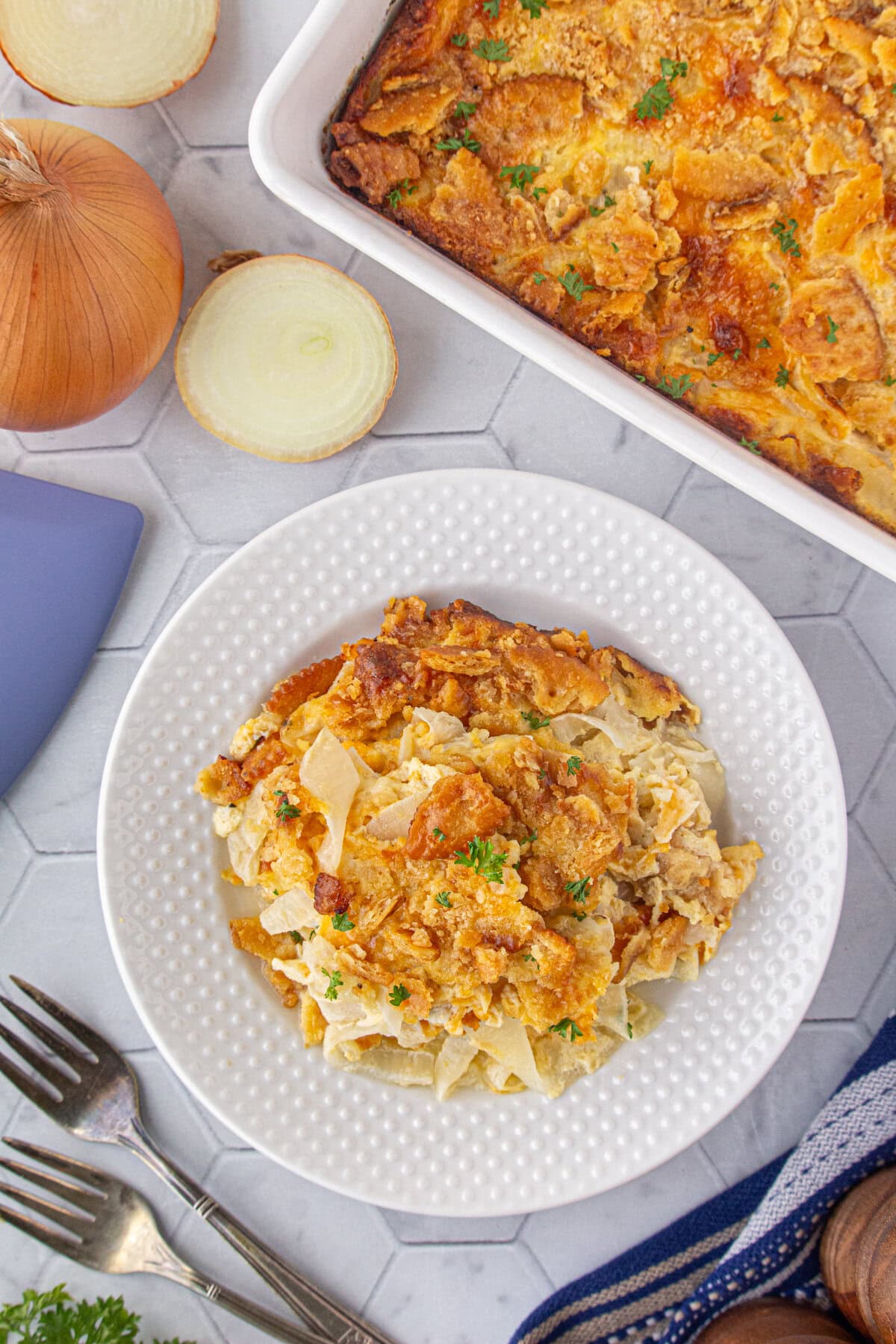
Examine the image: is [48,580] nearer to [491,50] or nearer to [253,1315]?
[491,50]

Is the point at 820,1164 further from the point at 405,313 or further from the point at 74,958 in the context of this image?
the point at 405,313

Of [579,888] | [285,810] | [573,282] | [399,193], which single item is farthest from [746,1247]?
[399,193]

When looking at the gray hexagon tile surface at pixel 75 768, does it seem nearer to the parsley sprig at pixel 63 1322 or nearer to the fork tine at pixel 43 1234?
the fork tine at pixel 43 1234

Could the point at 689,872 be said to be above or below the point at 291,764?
above

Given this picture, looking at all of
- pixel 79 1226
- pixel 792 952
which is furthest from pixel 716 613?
pixel 79 1226

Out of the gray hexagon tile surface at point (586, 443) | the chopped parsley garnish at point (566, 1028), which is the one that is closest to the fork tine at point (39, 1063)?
the chopped parsley garnish at point (566, 1028)

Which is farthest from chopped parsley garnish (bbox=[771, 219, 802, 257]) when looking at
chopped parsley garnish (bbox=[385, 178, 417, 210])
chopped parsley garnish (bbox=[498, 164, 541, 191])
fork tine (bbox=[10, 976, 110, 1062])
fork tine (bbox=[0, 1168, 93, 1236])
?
fork tine (bbox=[0, 1168, 93, 1236])
